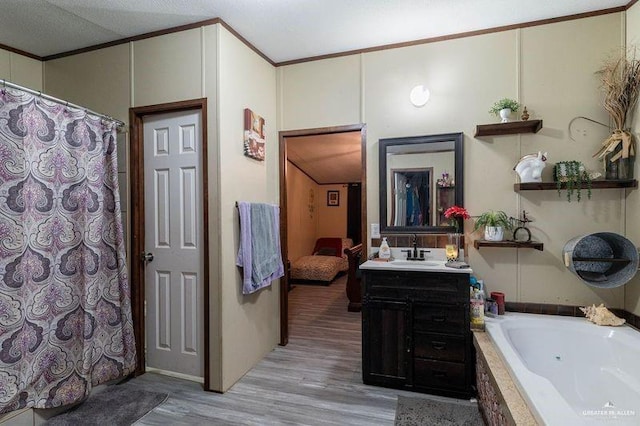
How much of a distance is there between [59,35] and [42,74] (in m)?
0.59

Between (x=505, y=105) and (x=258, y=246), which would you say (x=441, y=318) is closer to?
(x=258, y=246)

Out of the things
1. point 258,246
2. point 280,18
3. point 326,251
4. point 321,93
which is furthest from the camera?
point 326,251

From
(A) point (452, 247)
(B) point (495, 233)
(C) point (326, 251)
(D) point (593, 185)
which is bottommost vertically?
(C) point (326, 251)

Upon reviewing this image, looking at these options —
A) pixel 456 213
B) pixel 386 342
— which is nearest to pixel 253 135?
pixel 456 213

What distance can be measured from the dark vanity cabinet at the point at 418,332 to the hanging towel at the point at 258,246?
85 cm

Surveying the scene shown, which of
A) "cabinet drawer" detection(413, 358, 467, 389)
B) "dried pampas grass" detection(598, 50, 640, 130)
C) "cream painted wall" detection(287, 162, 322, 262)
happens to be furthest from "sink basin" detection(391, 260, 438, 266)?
"cream painted wall" detection(287, 162, 322, 262)

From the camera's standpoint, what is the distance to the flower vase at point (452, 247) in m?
2.44

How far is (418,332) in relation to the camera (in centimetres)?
221

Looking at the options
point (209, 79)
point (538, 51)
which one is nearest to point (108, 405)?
point (209, 79)

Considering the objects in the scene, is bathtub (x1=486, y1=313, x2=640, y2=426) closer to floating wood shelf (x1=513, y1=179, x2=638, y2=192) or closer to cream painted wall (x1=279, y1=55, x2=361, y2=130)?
floating wood shelf (x1=513, y1=179, x2=638, y2=192)

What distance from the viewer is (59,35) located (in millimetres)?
2480

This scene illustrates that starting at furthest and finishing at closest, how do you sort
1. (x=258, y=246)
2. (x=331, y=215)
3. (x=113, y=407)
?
1. (x=331, y=215)
2. (x=258, y=246)
3. (x=113, y=407)

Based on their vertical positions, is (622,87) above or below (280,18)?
below

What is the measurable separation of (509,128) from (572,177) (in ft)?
1.80
